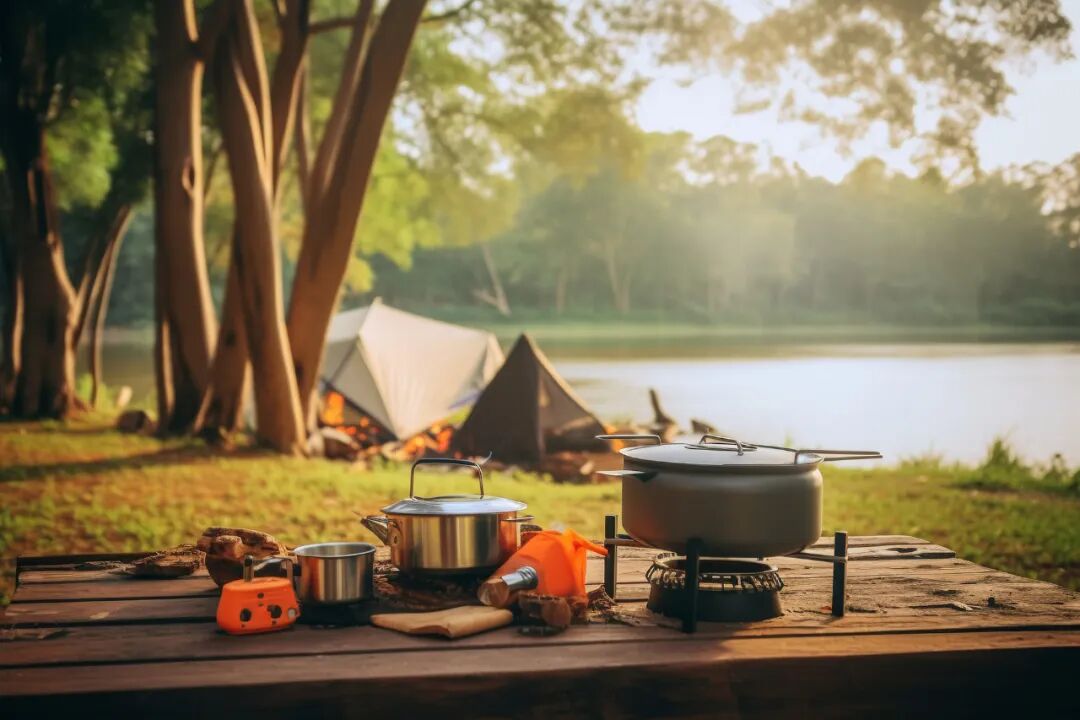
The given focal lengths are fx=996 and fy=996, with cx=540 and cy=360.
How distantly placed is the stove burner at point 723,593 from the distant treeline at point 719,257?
35.6 meters

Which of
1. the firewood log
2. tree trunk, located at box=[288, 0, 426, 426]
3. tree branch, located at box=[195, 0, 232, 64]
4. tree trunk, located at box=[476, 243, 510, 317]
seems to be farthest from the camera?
tree trunk, located at box=[476, 243, 510, 317]

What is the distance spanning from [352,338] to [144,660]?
1109 centimetres

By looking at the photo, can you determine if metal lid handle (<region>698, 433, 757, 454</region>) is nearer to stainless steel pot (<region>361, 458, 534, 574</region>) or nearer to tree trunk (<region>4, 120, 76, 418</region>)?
stainless steel pot (<region>361, 458, 534, 574</region>)

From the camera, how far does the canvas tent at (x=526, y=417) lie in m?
10.7

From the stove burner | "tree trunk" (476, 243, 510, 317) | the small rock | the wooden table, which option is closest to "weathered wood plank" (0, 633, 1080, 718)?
the wooden table

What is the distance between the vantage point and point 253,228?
8.60m

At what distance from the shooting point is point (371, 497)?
24.0ft

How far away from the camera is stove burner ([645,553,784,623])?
2.55 m

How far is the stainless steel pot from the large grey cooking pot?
34 centimetres

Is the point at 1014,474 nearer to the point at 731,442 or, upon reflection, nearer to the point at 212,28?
the point at 731,442

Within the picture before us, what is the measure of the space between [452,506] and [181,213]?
769 cm

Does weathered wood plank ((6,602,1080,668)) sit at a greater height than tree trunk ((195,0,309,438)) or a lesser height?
lesser

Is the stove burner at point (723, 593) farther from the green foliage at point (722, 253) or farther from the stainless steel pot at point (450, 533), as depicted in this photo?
the green foliage at point (722, 253)

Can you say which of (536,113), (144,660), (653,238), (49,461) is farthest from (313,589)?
(653,238)
